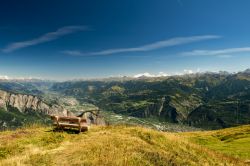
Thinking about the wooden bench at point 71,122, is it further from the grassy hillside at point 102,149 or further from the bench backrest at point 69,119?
the grassy hillside at point 102,149

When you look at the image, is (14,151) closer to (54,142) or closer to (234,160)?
(54,142)

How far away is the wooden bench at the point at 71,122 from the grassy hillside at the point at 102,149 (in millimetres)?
932

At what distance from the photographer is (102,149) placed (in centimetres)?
2534

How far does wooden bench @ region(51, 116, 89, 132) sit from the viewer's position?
1234 inches

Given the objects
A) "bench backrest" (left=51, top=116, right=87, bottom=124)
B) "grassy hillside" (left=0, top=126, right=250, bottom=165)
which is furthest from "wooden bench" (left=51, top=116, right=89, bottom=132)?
"grassy hillside" (left=0, top=126, right=250, bottom=165)

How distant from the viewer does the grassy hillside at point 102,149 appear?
22656 millimetres

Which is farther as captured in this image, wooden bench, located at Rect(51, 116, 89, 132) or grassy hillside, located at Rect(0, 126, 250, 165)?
wooden bench, located at Rect(51, 116, 89, 132)

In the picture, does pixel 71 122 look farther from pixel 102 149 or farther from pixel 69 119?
pixel 102 149

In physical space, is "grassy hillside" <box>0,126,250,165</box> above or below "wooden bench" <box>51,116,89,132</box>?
below

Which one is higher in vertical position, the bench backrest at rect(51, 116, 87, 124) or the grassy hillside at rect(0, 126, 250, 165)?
the bench backrest at rect(51, 116, 87, 124)

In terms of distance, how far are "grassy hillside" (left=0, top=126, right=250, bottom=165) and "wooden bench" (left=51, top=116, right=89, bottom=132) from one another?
93cm

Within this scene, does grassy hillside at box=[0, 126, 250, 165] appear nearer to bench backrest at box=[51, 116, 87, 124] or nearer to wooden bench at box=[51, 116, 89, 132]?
wooden bench at box=[51, 116, 89, 132]

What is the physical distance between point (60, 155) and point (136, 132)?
11.7m

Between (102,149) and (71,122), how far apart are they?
315 inches
